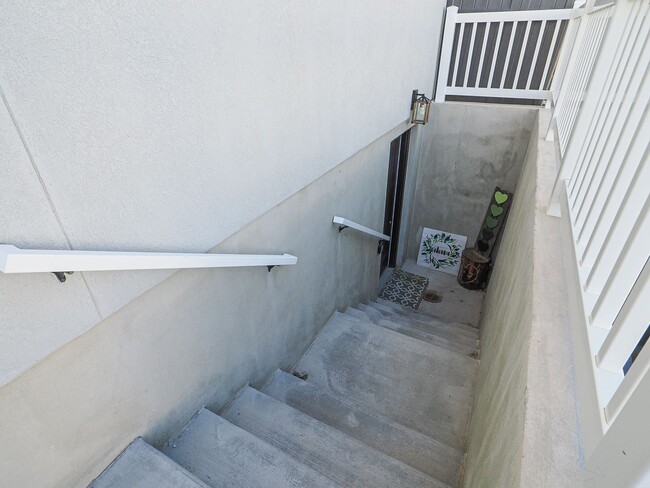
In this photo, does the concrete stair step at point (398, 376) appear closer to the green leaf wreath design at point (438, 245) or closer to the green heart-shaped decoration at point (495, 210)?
the green heart-shaped decoration at point (495, 210)

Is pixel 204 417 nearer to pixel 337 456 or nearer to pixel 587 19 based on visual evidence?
pixel 337 456

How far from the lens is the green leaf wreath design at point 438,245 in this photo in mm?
5637

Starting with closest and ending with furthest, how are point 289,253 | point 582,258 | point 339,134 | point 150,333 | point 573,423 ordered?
point 573,423 < point 582,258 < point 150,333 < point 289,253 < point 339,134

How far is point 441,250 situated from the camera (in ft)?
18.9

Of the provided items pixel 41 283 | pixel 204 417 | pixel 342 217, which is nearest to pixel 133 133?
pixel 41 283

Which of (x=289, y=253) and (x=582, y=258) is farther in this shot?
(x=289, y=253)

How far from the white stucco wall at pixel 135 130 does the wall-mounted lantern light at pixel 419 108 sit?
7.69 ft

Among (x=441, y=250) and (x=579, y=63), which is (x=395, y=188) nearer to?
(x=441, y=250)

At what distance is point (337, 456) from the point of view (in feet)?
6.33

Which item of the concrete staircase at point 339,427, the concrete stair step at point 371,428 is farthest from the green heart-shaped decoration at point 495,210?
the concrete stair step at point 371,428

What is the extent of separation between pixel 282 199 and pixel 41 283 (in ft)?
4.23

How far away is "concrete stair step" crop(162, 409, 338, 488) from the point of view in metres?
1.67

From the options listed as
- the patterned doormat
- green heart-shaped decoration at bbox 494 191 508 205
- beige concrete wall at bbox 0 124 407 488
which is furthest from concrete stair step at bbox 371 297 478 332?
beige concrete wall at bbox 0 124 407 488

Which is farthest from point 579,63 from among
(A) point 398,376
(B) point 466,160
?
(A) point 398,376
